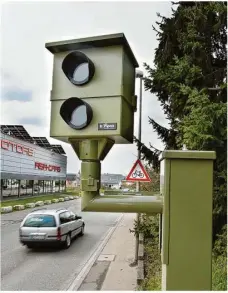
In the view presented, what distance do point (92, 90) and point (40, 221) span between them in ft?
32.8

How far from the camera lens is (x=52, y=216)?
10.8 metres

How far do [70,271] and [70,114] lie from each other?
7315 mm

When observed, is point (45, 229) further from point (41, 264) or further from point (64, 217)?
point (41, 264)

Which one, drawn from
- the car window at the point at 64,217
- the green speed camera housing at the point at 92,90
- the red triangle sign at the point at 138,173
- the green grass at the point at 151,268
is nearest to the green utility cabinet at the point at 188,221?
the green speed camera housing at the point at 92,90

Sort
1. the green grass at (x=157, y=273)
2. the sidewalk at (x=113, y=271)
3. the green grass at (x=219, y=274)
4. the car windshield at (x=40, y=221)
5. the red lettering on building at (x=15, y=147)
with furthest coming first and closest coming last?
the red lettering on building at (x=15, y=147)
the car windshield at (x=40, y=221)
the sidewalk at (x=113, y=271)
the green grass at (x=157, y=273)
the green grass at (x=219, y=274)

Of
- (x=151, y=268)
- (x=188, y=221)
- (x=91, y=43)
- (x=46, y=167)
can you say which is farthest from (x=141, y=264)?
(x=46, y=167)

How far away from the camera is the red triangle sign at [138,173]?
7.72 metres

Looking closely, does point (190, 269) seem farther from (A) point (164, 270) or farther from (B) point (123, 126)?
(B) point (123, 126)

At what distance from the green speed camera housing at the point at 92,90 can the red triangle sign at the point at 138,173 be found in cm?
626

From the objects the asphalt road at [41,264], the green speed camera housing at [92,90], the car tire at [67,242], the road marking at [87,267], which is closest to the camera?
the green speed camera housing at [92,90]

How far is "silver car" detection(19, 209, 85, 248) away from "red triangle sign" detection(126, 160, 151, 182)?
13.0ft

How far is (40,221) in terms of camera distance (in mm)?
10773

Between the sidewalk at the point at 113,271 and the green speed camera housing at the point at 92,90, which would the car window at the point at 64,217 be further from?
the green speed camera housing at the point at 92,90

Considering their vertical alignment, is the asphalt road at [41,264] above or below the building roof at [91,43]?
below
